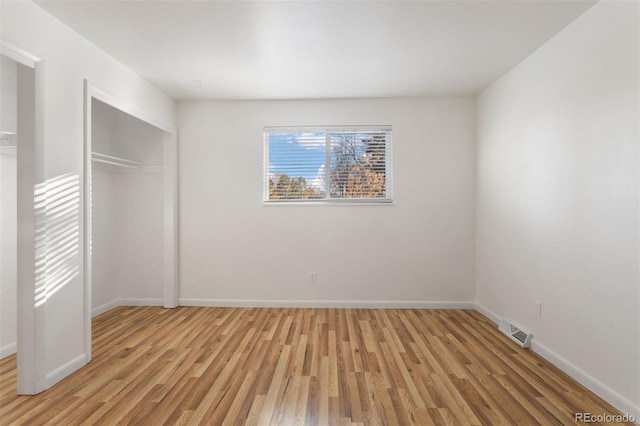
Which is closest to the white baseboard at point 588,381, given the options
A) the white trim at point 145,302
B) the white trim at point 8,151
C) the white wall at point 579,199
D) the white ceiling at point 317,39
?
the white wall at point 579,199

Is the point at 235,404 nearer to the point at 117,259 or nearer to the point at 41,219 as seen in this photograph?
the point at 41,219

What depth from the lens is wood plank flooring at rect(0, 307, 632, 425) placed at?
204 cm

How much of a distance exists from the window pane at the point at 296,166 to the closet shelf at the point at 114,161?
5.55 feet

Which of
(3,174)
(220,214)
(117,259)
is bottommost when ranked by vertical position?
(117,259)

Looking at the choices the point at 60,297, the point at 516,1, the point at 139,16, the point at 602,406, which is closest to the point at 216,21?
the point at 139,16

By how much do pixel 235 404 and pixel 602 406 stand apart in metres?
2.34

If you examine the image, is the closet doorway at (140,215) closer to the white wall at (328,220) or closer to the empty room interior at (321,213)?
the empty room interior at (321,213)

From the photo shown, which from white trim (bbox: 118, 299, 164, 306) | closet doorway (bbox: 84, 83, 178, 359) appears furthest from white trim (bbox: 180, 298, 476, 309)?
closet doorway (bbox: 84, 83, 178, 359)

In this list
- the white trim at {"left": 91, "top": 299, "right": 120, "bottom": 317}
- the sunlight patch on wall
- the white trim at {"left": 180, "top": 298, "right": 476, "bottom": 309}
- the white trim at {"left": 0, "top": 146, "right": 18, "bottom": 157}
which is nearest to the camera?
the sunlight patch on wall

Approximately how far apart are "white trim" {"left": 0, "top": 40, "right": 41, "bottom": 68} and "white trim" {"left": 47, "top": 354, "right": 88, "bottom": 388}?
2.14 meters

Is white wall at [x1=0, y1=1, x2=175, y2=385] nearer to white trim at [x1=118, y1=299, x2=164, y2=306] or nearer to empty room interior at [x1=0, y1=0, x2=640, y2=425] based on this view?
empty room interior at [x1=0, y1=0, x2=640, y2=425]

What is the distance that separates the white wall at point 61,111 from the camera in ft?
7.37

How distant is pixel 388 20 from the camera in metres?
2.48

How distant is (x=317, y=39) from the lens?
274 cm
